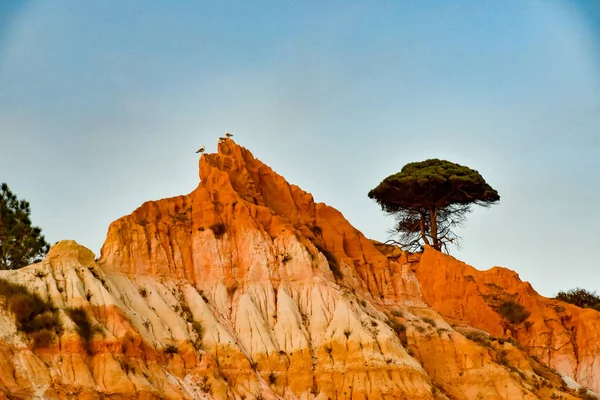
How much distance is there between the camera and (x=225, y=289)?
5569cm

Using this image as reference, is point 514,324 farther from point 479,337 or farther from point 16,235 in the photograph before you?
point 16,235

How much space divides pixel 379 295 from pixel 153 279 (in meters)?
15.7

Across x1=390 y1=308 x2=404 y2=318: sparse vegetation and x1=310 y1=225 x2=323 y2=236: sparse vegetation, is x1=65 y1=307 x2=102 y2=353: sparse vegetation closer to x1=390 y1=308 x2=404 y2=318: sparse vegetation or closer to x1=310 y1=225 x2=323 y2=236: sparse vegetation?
x1=390 y1=308 x2=404 y2=318: sparse vegetation

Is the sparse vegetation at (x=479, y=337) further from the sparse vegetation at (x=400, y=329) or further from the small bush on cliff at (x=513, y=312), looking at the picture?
the sparse vegetation at (x=400, y=329)

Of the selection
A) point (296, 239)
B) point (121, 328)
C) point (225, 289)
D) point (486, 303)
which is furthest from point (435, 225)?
point (121, 328)

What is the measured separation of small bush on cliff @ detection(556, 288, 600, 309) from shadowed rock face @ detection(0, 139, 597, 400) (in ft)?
34.8

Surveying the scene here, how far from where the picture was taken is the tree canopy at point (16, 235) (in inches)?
2447

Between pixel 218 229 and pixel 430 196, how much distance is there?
Result: 21.5 meters

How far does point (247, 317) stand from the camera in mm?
53312

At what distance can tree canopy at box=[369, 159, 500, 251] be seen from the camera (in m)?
73.2

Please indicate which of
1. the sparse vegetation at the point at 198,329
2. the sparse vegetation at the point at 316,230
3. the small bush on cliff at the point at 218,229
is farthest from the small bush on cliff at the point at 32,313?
the sparse vegetation at the point at 316,230

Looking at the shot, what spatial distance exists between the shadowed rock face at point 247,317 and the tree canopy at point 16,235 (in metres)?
9.71

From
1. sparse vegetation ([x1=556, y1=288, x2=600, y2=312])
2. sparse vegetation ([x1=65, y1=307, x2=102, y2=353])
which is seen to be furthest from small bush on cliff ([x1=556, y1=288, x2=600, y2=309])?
sparse vegetation ([x1=65, y1=307, x2=102, y2=353])

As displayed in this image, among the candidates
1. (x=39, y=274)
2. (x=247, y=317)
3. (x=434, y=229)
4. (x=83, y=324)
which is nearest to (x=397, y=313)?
(x=247, y=317)
